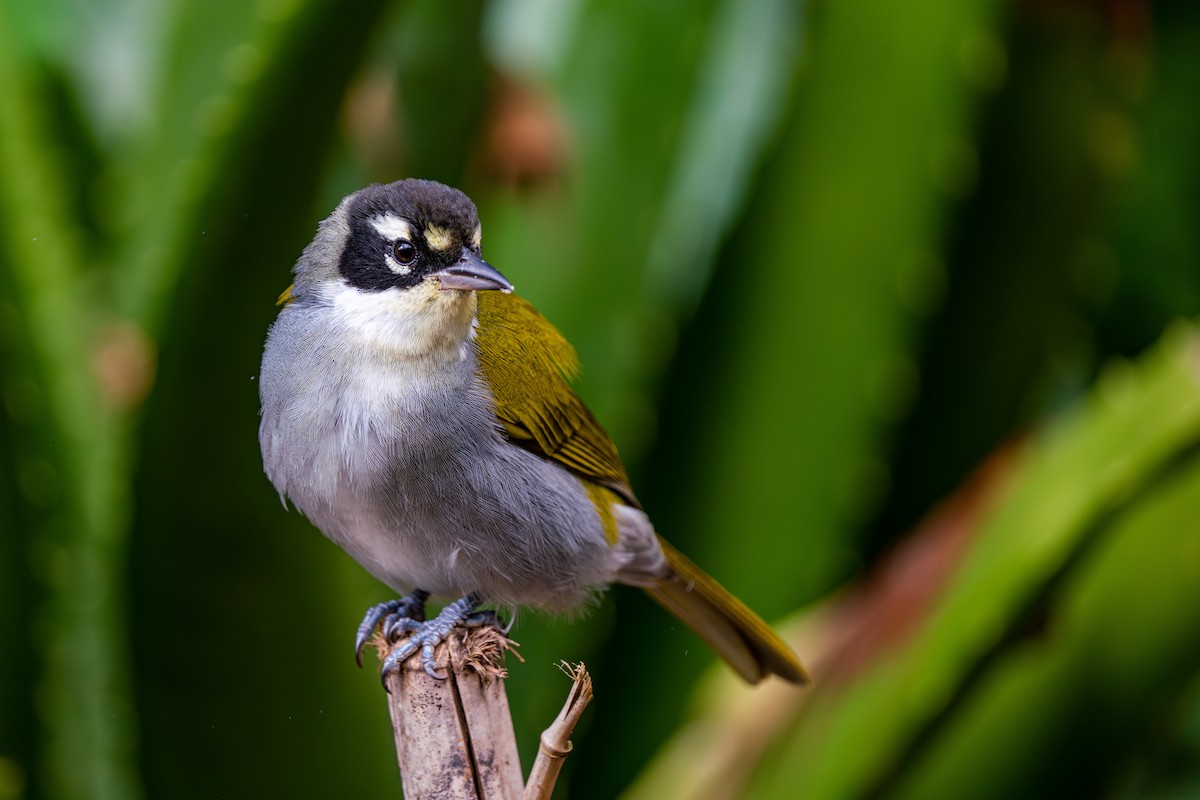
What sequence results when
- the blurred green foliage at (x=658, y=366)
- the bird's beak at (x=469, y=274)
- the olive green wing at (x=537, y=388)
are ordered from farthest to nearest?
the blurred green foliage at (x=658, y=366), the olive green wing at (x=537, y=388), the bird's beak at (x=469, y=274)

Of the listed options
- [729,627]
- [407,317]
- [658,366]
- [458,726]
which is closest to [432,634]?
[458,726]

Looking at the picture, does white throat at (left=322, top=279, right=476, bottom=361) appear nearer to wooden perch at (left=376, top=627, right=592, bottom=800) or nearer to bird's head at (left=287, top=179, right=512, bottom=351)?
bird's head at (left=287, top=179, right=512, bottom=351)

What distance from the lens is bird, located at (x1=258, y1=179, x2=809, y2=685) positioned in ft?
2.18

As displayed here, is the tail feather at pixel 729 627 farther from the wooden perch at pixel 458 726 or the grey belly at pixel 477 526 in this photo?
the wooden perch at pixel 458 726

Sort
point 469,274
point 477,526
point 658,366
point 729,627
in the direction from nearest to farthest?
point 469,274
point 477,526
point 729,627
point 658,366

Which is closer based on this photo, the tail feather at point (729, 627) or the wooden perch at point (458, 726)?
the wooden perch at point (458, 726)

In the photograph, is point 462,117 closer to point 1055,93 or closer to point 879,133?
point 879,133

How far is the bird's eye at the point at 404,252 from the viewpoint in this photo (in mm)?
658

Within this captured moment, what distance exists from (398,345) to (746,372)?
846 mm

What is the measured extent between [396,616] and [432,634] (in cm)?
9

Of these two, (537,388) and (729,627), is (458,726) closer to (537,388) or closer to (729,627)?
(537,388)

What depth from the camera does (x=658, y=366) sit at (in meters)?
1.37

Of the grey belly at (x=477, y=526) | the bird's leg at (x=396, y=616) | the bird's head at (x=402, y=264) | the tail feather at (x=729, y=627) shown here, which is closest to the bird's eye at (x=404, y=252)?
the bird's head at (x=402, y=264)

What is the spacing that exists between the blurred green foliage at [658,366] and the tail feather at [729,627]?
0.12 meters
